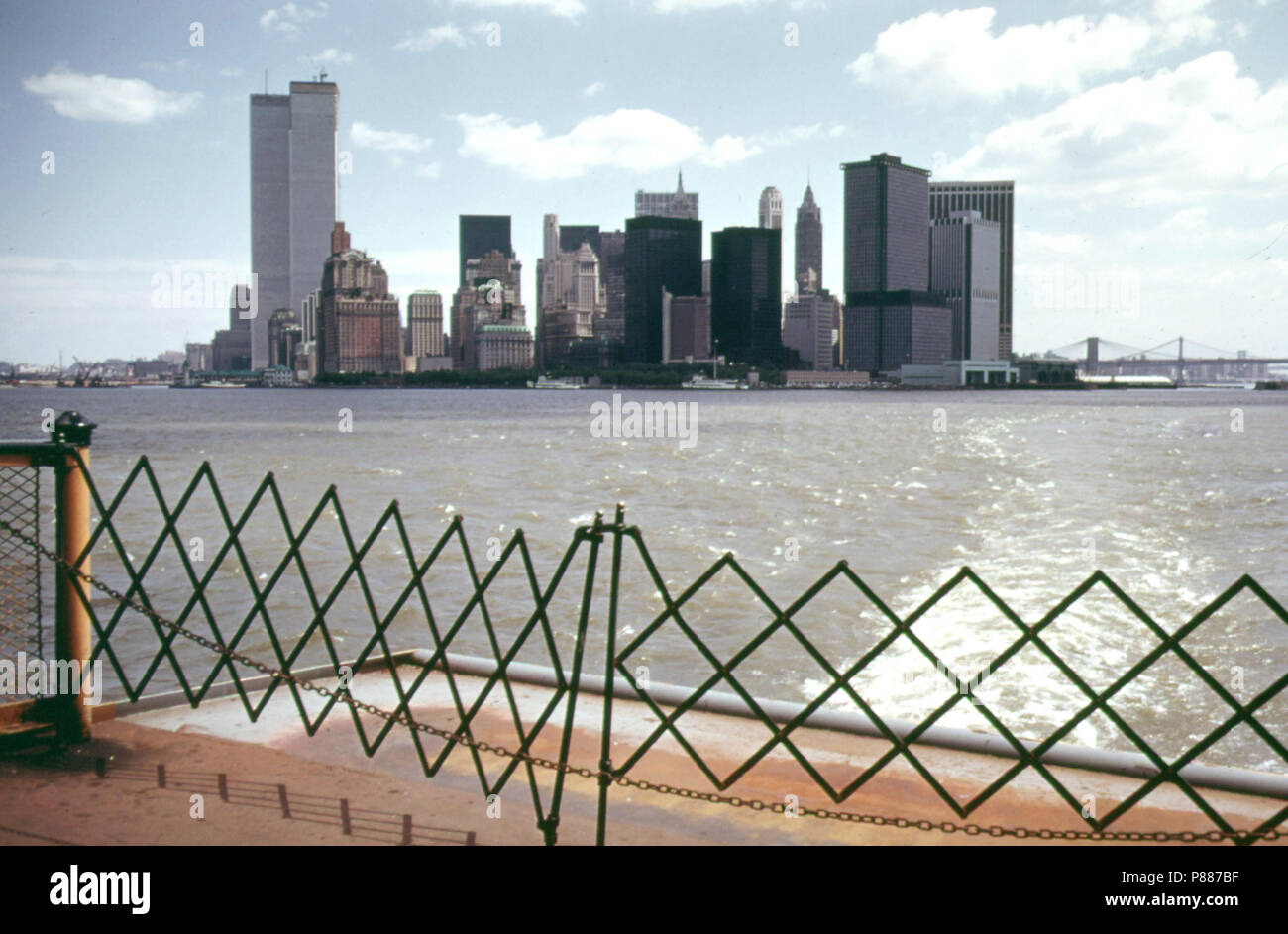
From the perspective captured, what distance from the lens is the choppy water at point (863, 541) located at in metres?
14.3

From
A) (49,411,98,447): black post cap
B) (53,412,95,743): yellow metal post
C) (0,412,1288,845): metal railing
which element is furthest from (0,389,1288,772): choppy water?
(49,411,98,447): black post cap

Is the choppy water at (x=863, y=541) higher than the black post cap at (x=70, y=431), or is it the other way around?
the black post cap at (x=70, y=431)

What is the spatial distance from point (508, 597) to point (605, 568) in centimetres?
223

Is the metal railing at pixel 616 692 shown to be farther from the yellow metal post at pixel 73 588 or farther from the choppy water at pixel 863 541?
the choppy water at pixel 863 541

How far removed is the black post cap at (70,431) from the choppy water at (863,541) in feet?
27.5

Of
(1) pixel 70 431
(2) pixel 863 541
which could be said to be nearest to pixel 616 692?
(1) pixel 70 431

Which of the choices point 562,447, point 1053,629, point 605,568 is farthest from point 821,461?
point 1053,629

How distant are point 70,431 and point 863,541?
2268 centimetres

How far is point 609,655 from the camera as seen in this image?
18.8ft

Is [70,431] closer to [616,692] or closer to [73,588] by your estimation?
[73,588]

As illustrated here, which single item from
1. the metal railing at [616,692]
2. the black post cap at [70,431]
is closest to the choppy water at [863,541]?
the metal railing at [616,692]

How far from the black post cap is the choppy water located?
27.5 ft

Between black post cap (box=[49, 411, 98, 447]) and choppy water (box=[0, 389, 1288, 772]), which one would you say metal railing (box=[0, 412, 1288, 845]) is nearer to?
black post cap (box=[49, 411, 98, 447])

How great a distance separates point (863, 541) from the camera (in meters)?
28.0
